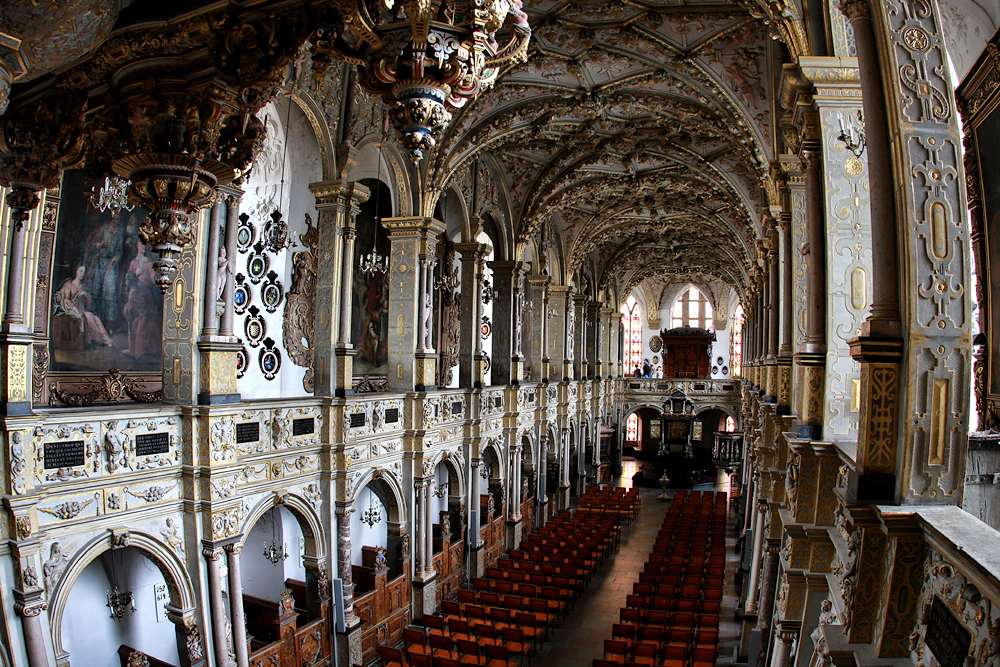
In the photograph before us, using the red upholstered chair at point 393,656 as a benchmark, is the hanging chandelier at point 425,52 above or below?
above

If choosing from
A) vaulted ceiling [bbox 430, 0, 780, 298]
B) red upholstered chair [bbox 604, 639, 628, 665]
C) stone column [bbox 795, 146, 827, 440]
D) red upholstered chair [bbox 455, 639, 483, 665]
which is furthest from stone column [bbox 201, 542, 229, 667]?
vaulted ceiling [bbox 430, 0, 780, 298]

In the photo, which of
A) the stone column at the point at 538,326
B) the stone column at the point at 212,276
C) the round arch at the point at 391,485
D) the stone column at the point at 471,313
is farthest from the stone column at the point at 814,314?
the stone column at the point at 538,326

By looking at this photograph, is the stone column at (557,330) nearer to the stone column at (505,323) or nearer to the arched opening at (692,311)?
the stone column at (505,323)

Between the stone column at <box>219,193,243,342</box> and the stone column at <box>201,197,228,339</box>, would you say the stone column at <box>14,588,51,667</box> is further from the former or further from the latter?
the stone column at <box>219,193,243,342</box>

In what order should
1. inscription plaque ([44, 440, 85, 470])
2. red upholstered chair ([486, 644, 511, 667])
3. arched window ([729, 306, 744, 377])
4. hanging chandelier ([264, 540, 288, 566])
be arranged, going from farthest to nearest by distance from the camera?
arched window ([729, 306, 744, 377]), hanging chandelier ([264, 540, 288, 566]), red upholstered chair ([486, 644, 511, 667]), inscription plaque ([44, 440, 85, 470])

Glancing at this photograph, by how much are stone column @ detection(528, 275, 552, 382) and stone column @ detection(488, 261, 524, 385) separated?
2889 millimetres

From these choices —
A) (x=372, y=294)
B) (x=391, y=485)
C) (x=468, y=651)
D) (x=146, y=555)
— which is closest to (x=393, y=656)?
(x=468, y=651)

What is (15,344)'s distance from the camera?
21.7 ft

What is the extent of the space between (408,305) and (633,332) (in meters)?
35.2

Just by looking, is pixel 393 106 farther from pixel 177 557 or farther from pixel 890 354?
pixel 177 557

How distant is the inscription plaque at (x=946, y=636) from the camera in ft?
8.92

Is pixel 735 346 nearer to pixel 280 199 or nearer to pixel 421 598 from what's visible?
pixel 421 598

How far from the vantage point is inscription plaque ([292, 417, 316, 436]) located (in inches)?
420

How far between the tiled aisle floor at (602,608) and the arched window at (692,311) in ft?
75.8
